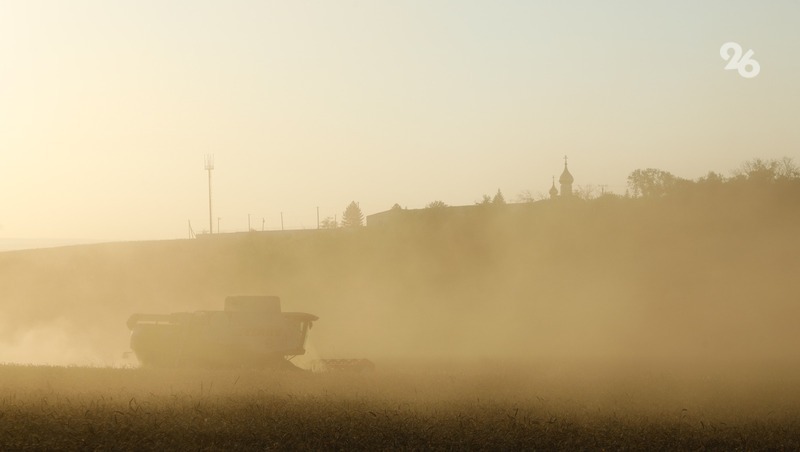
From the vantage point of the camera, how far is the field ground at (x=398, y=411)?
47.5 feet

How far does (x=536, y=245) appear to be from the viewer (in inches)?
2176

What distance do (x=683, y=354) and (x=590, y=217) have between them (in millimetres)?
21635

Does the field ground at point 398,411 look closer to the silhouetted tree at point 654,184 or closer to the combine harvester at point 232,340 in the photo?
the combine harvester at point 232,340

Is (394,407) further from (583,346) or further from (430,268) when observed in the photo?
(430,268)

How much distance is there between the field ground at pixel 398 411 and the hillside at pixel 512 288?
11.8 m

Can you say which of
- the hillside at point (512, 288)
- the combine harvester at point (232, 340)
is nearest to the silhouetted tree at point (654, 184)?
the hillside at point (512, 288)

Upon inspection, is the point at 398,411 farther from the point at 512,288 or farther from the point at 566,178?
the point at 566,178

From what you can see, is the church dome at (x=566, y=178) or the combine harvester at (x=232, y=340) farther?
the church dome at (x=566, y=178)

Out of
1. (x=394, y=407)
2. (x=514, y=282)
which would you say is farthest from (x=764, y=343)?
(x=394, y=407)

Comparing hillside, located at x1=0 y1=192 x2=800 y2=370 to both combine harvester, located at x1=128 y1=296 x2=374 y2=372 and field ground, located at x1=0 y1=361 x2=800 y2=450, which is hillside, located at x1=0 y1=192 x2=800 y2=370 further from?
field ground, located at x1=0 y1=361 x2=800 y2=450

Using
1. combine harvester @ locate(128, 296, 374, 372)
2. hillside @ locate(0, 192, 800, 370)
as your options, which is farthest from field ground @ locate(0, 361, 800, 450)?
hillside @ locate(0, 192, 800, 370)

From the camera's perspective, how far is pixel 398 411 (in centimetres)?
1653

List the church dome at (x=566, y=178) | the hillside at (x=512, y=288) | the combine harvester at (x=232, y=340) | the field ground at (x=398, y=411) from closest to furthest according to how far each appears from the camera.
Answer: the field ground at (x=398, y=411) < the combine harvester at (x=232, y=340) < the hillside at (x=512, y=288) < the church dome at (x=566, y=178)

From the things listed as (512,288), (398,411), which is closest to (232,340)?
(398,411)
